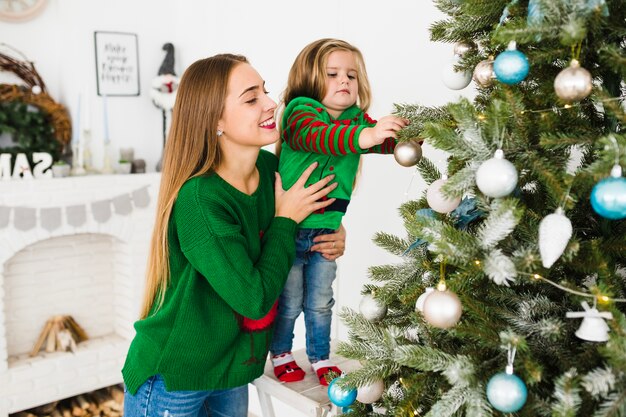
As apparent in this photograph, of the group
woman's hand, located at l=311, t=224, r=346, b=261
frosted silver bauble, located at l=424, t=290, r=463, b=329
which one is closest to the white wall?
woman's hand, located at l=311, t=224, r=346, b=261

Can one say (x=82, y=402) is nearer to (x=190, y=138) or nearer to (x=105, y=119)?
(x=105, y=119)

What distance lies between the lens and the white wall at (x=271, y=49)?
206cm

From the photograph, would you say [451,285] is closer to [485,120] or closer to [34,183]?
[485,120]

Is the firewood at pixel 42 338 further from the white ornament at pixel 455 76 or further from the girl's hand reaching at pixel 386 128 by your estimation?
the white ornament at pixel 455 76

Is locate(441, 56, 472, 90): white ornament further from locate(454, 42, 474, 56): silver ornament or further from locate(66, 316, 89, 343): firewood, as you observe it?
locate(66, 316, 89, 343): firewood

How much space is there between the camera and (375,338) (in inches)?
41.1

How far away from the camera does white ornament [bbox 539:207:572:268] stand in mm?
734

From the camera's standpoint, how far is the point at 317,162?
1536 millimetres

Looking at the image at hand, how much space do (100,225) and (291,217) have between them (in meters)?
1.95

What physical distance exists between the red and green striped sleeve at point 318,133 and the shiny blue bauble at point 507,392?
669 millimetres

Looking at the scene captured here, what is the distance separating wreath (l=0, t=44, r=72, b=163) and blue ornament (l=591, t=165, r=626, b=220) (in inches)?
111

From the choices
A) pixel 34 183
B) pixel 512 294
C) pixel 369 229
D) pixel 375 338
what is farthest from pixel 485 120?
pixel 34 183

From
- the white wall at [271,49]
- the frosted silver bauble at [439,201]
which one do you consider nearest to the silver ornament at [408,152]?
the frosted silver bauble at [439,201]

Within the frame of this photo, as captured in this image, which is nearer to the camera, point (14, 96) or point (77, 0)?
point (14, 96)
